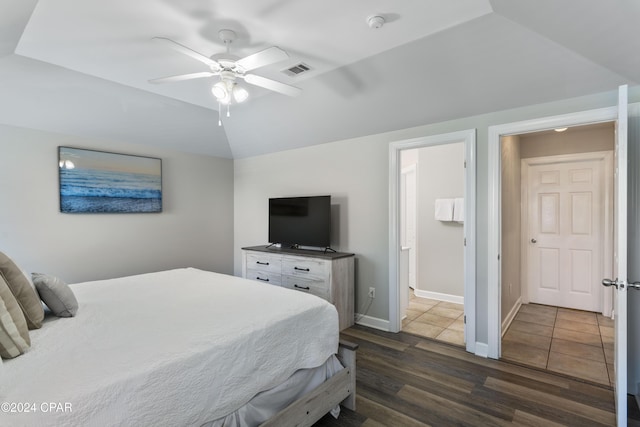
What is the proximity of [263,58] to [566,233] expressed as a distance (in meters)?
4.65

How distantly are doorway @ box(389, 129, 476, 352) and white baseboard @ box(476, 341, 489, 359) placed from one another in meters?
0.04

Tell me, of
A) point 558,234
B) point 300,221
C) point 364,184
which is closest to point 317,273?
point 300,221

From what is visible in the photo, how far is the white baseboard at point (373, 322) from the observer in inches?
140

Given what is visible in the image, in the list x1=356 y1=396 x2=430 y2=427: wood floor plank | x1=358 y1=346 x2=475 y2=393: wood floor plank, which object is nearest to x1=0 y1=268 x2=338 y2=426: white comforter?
x1=356 y1=396 x2=430 y2=427: wood floor plank

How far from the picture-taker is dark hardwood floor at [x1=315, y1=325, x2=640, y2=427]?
2049mm

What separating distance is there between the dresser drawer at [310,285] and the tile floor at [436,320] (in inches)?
40.6

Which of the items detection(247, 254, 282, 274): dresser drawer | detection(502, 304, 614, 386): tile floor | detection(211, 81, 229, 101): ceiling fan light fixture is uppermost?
detection(211, 81, 229, 101): ceiling fan light fixture

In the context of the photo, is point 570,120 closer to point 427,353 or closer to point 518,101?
point 518,101

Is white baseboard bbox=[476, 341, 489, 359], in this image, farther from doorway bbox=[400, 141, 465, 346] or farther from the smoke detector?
the smoke detector

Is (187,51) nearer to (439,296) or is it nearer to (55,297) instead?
(55,297)

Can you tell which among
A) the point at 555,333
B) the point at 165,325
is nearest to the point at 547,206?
the point at 555,333

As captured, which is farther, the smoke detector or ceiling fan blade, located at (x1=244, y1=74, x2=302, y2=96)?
ceiling fan blade, located at (x1=244, y1=74, x2=302, y2=96)

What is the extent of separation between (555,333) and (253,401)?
3559 mm

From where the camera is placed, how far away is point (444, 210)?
4719 millimetres
